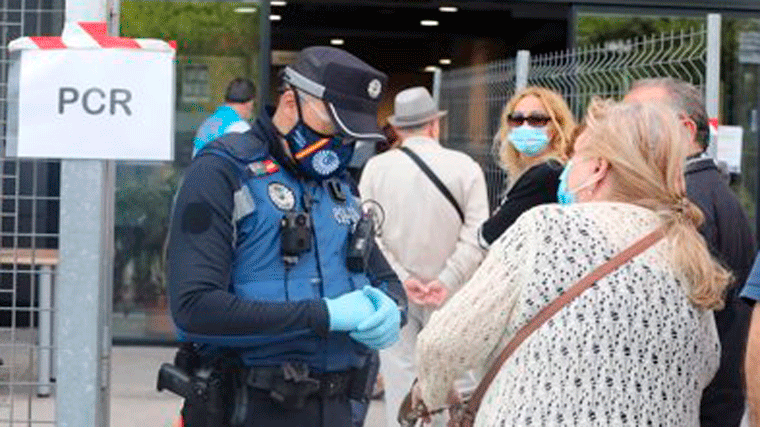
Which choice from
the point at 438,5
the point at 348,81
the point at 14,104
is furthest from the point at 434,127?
the point at 438,5

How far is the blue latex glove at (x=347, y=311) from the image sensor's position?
Result: 155 inches

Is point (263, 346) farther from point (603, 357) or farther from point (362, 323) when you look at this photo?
point (603, 357)

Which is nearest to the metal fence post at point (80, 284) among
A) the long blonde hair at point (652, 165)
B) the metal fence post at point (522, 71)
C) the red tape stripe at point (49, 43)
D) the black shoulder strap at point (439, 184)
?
the red tape stripe at point (49, 43)

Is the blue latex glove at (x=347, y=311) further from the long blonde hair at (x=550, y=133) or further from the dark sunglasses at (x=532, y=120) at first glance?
the dark sunglasses at (x=532, y=120)

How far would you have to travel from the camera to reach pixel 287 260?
13.2 ft

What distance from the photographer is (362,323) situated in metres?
3.97

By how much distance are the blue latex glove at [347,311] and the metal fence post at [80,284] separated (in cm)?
73

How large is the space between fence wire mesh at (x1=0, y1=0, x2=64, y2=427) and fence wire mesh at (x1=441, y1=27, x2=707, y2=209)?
3.06 meters

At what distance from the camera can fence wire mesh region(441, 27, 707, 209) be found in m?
8.47

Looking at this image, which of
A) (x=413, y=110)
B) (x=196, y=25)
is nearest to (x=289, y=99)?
(x=413, y=110)

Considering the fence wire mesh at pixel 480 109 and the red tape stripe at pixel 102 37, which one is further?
the fence wire mesh at pixel 480 109

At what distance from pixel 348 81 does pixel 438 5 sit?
34.8 ft

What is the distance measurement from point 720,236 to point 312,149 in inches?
55.5

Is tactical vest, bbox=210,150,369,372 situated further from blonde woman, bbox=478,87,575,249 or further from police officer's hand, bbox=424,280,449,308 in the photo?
police officer's hand, bbox=424,280,449,308
